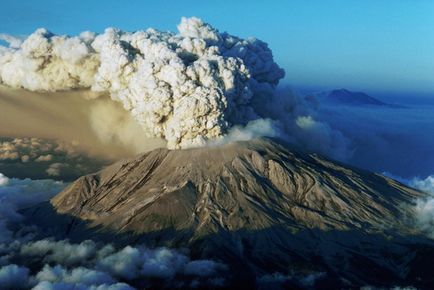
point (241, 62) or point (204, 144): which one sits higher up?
point (241, 62)

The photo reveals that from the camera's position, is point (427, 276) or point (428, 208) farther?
point (428, 208)

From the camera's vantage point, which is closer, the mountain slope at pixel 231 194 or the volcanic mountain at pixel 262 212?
the volcanic mountain at pixel 262 212

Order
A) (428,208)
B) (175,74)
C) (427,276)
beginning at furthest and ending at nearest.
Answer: (428,208)
(175,74)
(427,276)

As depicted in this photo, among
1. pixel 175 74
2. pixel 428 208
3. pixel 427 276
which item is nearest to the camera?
pixel 427 276

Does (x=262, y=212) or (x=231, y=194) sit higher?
(x=231, y=194)

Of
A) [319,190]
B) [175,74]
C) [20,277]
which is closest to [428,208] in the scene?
[319,190]

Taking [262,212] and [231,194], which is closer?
[262,212]

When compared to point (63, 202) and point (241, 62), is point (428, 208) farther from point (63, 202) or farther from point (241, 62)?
point (63, 202)

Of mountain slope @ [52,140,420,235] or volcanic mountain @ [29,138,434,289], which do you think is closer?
volcanic mountain @ [29,138,434,289]
